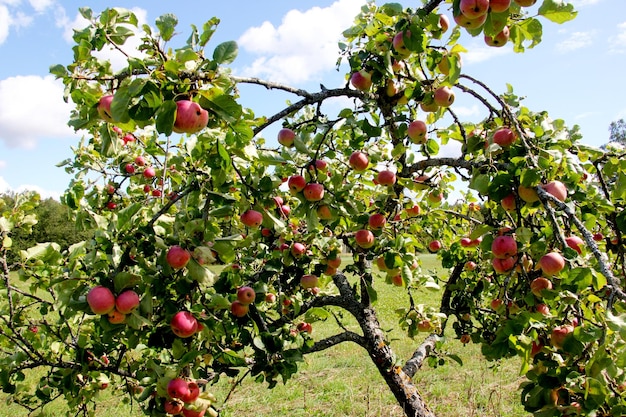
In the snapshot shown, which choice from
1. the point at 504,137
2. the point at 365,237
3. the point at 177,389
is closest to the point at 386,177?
the point at 365,237

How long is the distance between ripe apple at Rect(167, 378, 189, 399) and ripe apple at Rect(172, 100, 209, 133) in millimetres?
990

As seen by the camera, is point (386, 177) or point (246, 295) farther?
point (386, 177)

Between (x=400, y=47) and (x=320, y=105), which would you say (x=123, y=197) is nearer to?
(x=320, y=105)

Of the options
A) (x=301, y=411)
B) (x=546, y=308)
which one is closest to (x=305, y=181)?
(x=546, y=308)

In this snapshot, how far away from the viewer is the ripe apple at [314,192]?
6.44ft

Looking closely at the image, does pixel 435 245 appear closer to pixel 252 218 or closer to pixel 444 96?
pixel 444 96

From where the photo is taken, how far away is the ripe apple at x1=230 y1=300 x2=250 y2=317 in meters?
2.13

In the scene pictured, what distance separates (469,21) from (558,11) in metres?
0.40

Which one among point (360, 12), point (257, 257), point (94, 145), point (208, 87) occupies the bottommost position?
point (257, 257)

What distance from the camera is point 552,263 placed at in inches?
62.4

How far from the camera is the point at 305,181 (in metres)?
2.07

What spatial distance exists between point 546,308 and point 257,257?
157cm

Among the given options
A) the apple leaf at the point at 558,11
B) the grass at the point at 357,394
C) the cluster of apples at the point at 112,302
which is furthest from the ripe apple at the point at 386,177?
the grass at the point at 357,394

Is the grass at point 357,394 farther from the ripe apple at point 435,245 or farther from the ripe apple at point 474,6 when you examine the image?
the ripe apple at point 474,6
